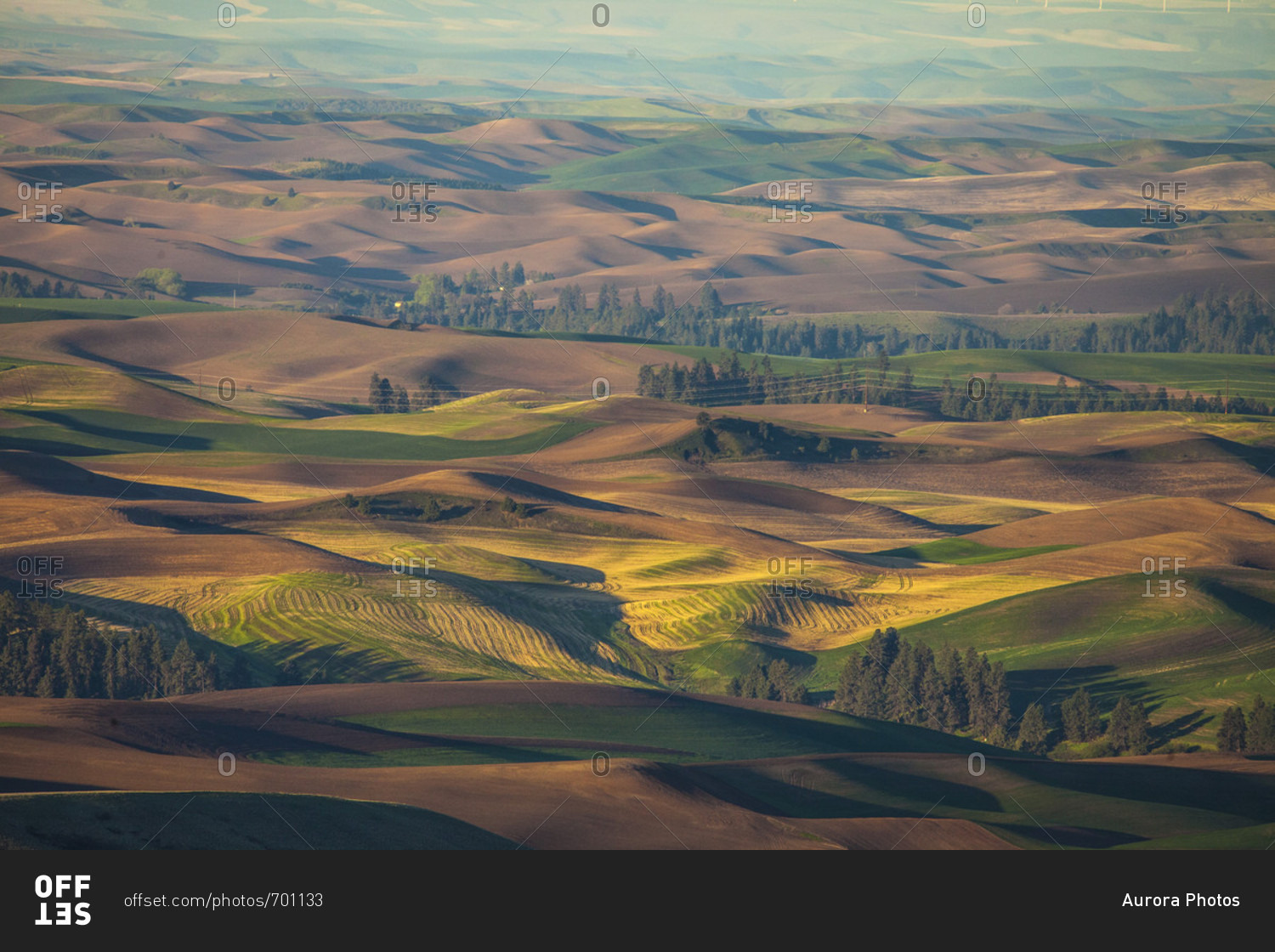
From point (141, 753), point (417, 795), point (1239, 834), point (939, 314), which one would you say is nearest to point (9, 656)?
point (141, 753)

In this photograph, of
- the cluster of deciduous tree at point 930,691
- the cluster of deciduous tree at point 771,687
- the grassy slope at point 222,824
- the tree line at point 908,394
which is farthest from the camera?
the tree line at point 908,394

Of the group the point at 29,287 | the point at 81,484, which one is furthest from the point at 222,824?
the point at 29,287

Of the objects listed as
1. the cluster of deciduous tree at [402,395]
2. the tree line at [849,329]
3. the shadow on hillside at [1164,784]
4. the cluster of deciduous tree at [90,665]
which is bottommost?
the shadow on hillside at [1164,784]

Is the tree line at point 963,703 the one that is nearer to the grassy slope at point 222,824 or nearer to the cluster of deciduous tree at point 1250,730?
the cluster of deciduous tree at point 1250,730

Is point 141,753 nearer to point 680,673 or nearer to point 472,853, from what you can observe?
point 472,853

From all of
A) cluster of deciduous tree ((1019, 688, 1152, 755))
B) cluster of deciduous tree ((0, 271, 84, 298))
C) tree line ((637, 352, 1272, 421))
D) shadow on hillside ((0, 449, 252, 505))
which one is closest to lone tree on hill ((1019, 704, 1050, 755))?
cluster of deciduous tree ((1019, 688, 1152, 755))

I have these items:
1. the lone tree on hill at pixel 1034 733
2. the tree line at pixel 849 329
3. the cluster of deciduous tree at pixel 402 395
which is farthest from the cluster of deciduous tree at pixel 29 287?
the lone tree on hill at pixel 1034 733
